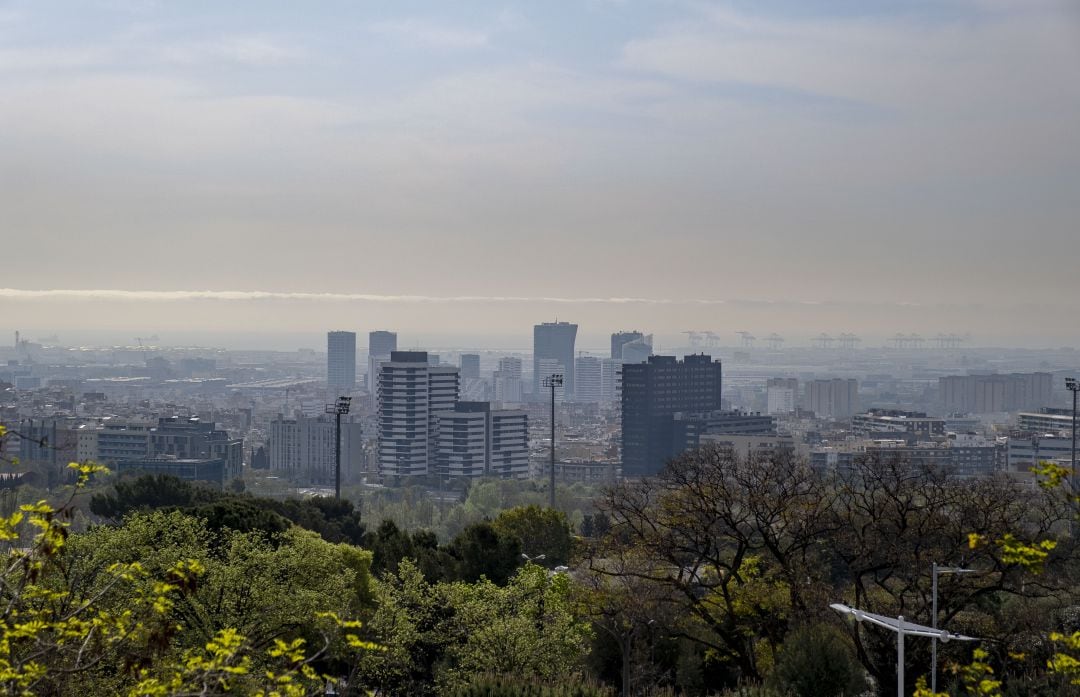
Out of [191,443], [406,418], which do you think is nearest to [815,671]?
[191,443]

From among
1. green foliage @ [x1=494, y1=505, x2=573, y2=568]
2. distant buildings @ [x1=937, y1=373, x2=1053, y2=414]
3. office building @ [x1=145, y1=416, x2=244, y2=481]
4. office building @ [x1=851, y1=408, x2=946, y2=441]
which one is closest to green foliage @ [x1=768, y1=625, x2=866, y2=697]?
→ green foliage @ [x1=494, y1=505, x2=573, y2=568]

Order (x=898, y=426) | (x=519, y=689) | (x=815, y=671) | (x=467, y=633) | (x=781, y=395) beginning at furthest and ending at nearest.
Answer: (x=781, y=395)
(x=898, y=426)
(x=467, y=633)
(x=815, y=671)
(x=519, y=689)

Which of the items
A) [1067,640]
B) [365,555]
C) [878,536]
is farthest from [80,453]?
[1067,640]

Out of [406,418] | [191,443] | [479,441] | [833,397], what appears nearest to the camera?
[191,443]

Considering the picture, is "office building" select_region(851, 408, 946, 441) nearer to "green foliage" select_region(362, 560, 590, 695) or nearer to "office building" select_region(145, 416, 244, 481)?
"office building" select_region(145, 416, 244, 481)

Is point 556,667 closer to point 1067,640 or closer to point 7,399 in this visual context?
point 1067,640

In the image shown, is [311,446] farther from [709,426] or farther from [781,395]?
[781,395]

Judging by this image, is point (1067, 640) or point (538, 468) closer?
point (1067, 640)

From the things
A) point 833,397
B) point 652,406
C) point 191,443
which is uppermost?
point 652,406
